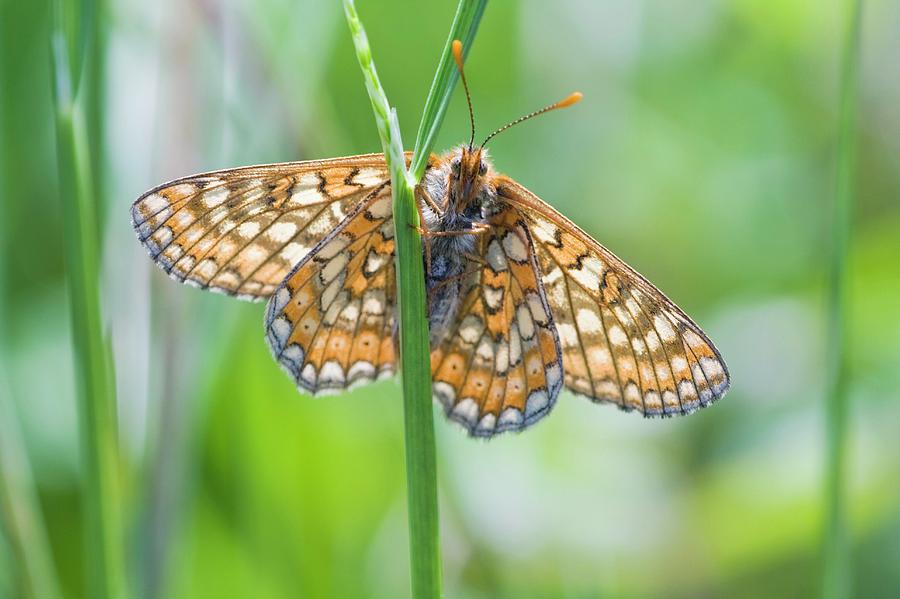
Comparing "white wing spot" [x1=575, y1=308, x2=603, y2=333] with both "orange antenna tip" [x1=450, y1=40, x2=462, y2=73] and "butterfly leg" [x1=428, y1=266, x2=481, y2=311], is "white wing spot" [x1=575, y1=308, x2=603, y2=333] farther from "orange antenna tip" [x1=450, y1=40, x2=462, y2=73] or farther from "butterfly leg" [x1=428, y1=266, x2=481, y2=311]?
"orange antenna tip" [x1=450, y1=40, x2=462, y2=73]

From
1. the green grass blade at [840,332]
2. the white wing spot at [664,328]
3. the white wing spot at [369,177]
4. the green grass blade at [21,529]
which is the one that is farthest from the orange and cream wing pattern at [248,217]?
the green grass blade at [840,332]

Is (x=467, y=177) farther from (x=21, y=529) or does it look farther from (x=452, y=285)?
(x=21, y=529)

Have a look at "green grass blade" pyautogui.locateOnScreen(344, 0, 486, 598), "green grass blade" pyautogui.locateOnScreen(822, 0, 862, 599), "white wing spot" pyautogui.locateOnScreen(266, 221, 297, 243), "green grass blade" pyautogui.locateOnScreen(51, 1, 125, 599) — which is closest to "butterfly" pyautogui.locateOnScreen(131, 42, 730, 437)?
"white wing spot" pyautogui.locateOnScreen(266, 221, 297, 243)

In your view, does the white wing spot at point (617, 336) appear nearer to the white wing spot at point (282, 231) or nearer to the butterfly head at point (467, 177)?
the butterfly head at point (467, 177)

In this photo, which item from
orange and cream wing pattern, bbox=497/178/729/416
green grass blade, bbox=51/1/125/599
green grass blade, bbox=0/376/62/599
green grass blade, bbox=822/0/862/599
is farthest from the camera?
orange and cream wing pattern, bbox=497/178/729/416

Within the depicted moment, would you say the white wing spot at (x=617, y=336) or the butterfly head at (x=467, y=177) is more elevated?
the butterfly head at (x=467, y=177)

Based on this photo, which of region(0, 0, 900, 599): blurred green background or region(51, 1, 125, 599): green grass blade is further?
region(0, 0, 900, 599): blurred green background
